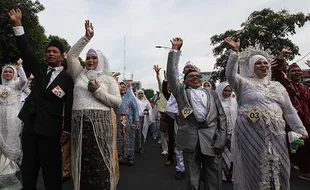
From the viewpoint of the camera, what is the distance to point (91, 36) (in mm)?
3369

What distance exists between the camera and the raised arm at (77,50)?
334 centimetres

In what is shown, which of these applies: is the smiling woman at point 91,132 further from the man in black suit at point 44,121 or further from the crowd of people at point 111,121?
the man in black suit at point 44,121

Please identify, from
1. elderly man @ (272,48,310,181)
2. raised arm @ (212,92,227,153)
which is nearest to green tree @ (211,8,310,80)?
elderly man @ (272,48,310,181)

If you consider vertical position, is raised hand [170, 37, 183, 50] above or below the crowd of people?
above

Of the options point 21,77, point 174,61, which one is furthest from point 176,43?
point 21,77

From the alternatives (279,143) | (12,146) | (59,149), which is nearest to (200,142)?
(279,143)

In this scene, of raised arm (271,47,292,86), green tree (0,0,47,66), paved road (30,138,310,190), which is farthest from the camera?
green tree (0,0,47,66)

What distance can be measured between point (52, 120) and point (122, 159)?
408cm

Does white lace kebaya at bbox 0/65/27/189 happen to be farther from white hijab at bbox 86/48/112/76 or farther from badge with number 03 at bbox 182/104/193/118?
badge with number 03 at bbox 182/104/193/118

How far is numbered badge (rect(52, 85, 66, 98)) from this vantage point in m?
3.21

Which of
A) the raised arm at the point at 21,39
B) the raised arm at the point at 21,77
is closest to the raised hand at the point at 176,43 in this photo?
the raised arm at the point at 21,39

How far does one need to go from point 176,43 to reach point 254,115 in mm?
1184

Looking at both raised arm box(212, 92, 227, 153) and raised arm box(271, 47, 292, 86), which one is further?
raised arm box(271, 47, 292, 86)

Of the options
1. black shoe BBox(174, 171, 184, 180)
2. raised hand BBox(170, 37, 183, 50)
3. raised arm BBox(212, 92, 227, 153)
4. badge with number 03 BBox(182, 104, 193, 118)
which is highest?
raised hand BBox(170, 37, 183, 50)
